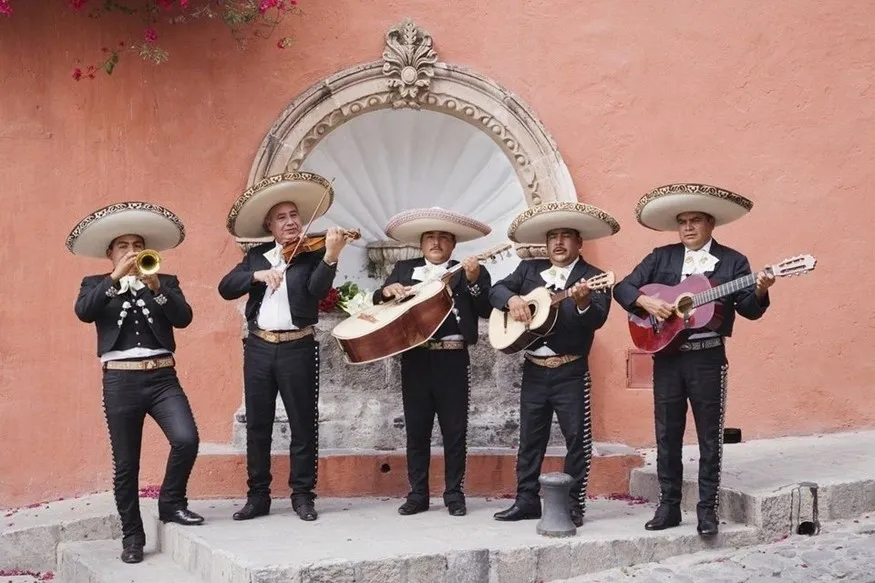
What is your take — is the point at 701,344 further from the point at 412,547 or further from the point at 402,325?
the point at 412,547

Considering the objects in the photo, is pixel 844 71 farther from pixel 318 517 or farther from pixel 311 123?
pixel 318 517

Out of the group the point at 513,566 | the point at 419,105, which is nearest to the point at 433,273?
the point at 513,566

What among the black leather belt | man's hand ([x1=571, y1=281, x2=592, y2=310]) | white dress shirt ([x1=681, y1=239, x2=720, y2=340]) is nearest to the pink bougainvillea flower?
man's hand ([x1=571, y1=281, x2=592, y2=310])

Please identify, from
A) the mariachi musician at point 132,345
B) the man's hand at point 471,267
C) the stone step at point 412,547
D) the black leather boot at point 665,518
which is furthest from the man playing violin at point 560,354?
the mariachi musician at point 132,345

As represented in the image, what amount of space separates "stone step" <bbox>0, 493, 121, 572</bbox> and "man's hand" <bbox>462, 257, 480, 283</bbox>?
2.58 metres

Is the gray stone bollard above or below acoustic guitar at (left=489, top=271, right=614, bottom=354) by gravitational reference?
below

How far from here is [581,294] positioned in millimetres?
6496

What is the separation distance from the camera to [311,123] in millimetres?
8492

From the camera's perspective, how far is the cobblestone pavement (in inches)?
238

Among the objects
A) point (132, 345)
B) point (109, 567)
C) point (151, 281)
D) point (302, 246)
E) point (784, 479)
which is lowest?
point (109, 567)

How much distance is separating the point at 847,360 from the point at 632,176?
6.61 ft

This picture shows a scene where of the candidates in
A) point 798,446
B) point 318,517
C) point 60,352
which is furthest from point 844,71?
point 60,352

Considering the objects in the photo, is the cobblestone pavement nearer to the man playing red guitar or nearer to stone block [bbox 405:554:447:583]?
the man playing red guitar

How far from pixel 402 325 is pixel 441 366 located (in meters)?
0.46
